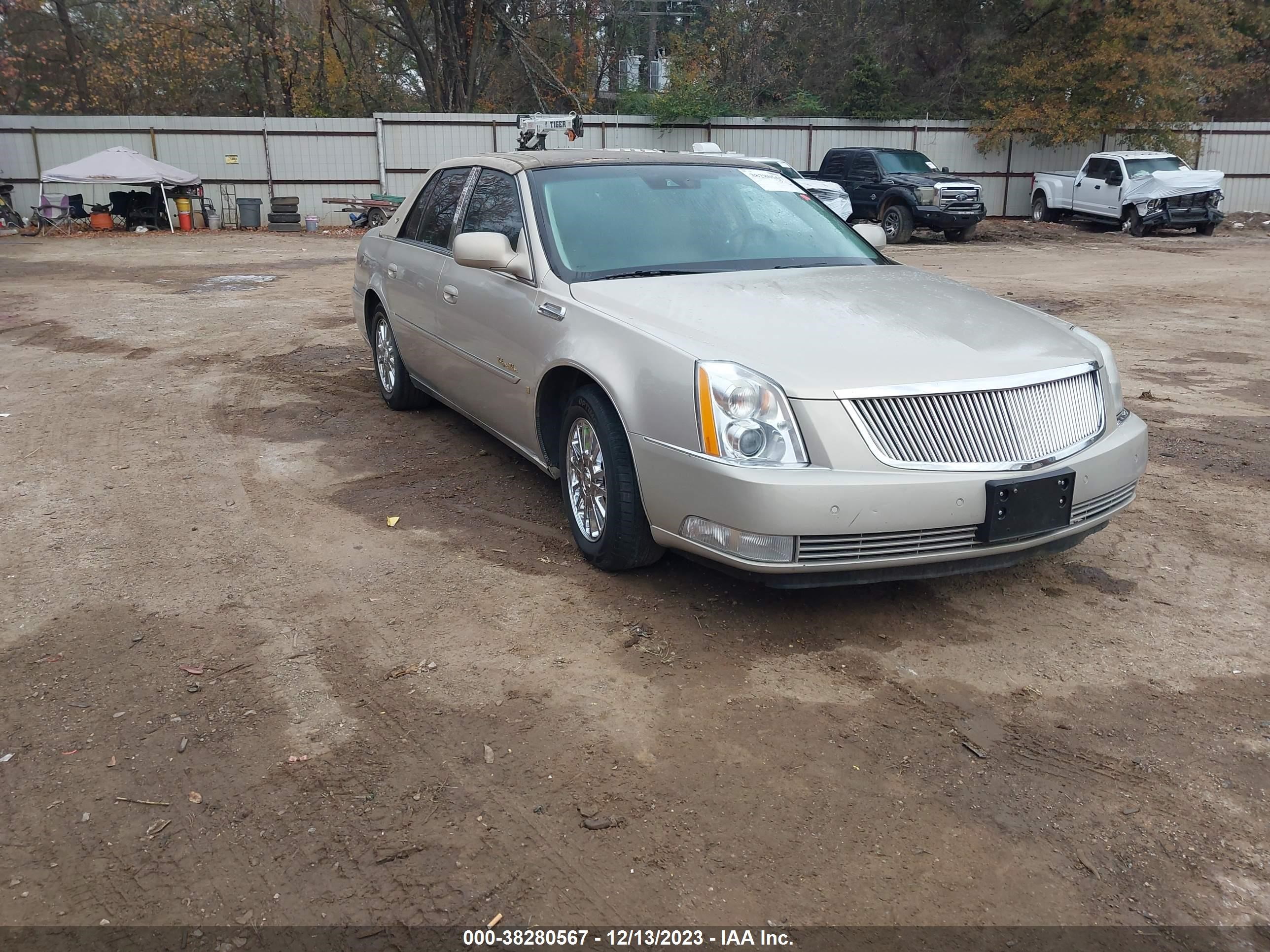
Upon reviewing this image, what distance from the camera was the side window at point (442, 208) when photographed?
6070 millimetres

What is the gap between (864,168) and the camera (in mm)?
22781

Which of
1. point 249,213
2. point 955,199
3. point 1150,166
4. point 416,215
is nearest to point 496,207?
point 416,215

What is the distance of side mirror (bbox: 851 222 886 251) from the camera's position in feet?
19.0

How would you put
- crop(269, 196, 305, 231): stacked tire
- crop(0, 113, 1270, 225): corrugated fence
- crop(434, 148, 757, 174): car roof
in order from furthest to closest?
crop(0, 113, 1270, 225): corrugated fence, crop(269, 196, 305, 231): stacked tire, crop(434, 148, 757, 174): car roof

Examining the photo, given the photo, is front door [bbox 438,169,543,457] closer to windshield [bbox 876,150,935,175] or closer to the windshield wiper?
the windshield wiper

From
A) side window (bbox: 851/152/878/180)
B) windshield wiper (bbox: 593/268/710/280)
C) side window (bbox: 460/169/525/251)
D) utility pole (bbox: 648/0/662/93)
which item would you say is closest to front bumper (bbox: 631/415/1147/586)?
windshield wiper (bbox: 593/268/710/280)

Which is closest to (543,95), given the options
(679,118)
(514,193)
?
(679,118)

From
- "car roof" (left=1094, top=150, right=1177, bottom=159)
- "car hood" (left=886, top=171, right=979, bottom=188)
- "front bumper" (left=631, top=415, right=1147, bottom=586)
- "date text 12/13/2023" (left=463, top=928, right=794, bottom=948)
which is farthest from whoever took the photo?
"car roof" (left=1094, top=150, right=1177, bottom=159)

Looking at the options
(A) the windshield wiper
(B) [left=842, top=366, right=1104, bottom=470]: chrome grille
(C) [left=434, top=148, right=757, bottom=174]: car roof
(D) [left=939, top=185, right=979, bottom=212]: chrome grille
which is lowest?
(B) [left=842, top=366, right=1104, bottom=470]: chrome grille

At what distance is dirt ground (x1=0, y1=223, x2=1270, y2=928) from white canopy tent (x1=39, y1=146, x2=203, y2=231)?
18.8 meters

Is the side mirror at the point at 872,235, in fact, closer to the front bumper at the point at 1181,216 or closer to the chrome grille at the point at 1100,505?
the chrome grille at the point at 1100,505

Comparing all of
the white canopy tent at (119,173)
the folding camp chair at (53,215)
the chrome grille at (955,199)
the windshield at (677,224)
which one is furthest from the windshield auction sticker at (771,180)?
the folding camp chair at (53,215)

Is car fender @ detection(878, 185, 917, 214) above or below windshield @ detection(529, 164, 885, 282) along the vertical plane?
below

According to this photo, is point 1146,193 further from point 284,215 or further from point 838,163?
point 284,215
